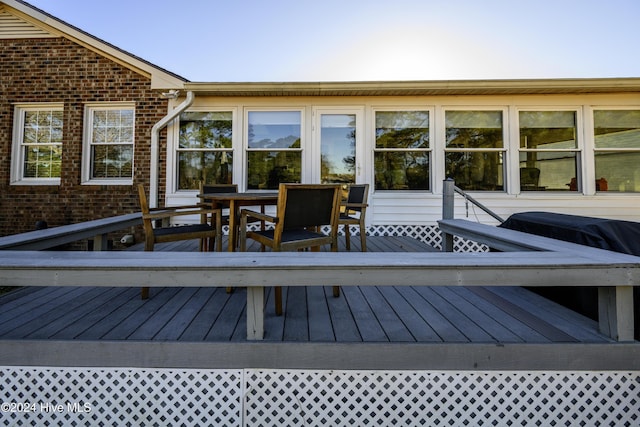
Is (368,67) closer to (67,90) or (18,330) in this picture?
(67,90)

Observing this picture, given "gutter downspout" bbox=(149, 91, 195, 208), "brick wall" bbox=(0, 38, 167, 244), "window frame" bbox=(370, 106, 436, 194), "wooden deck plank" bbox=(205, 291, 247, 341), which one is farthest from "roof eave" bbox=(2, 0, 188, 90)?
"wooden deck plank" bbox=(205, 291, 247, 341)

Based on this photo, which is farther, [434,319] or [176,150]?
[176,150]

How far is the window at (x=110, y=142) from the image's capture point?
532cm

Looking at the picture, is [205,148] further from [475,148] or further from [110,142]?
[475,148]

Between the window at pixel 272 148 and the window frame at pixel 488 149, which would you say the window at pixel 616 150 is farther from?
the window at pixel 272 148

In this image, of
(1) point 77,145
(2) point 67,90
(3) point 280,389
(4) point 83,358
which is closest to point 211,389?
(3) point 280,389

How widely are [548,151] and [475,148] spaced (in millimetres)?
1227

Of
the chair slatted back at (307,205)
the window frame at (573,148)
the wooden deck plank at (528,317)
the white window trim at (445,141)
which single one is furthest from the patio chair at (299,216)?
the window frame at (573,148)

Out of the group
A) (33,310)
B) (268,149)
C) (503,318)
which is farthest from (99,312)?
(268,149)

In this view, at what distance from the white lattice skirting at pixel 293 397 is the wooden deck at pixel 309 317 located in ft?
0.55

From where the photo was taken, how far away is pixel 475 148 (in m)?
5.30

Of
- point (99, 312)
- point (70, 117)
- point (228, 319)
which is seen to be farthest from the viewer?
point (70, 117)

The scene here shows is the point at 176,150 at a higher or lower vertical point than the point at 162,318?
higher

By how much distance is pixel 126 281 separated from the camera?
4.74 feet
